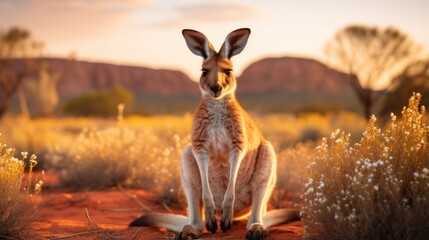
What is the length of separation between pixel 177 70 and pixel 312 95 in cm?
5957

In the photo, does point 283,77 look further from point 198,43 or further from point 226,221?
point 226,221

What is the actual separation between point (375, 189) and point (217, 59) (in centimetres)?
197

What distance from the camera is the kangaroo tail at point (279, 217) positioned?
528 centimetres

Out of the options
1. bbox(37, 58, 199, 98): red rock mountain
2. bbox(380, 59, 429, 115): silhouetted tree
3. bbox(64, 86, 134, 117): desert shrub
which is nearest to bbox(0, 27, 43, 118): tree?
bbox(64, 86, 134, 117): desert shrub

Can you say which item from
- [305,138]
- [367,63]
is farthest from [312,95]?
[305,138]

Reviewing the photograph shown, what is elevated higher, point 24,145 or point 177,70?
point 177,70

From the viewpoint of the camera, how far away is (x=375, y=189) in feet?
13.8

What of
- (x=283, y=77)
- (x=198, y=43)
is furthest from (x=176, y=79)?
(x=198, y=43)

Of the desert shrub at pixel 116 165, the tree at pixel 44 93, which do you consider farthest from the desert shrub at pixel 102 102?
the desert shrub at pixel 116 165

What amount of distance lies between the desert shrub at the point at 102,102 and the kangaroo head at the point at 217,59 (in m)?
39.3

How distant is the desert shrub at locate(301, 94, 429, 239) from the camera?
4016 millimetres

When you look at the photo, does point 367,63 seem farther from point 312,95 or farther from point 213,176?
point 312,95

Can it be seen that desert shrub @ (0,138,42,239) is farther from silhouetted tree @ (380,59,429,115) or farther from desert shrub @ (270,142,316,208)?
silhouetted tree @ (380,59,429,115)

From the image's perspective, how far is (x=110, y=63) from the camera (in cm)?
13188
